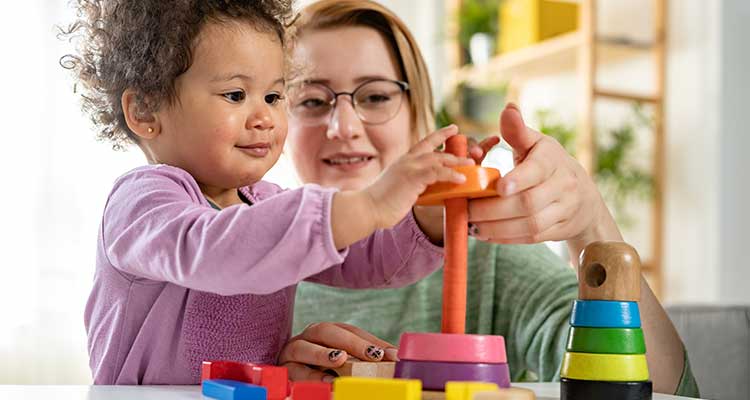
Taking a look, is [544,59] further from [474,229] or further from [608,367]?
[608,367]

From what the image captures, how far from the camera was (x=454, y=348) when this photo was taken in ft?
2.32

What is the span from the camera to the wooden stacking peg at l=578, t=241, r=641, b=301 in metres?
0.74

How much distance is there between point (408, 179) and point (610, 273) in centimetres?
19

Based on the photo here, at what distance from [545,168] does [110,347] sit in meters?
0.51

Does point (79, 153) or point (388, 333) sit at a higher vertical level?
point (79, 153)

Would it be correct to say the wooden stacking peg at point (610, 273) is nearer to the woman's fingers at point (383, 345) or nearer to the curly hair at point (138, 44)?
the woman's fingers at point (383, 345)

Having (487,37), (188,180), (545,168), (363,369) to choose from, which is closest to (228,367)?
(363,369)

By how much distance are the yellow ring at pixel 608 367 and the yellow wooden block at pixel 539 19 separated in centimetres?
277

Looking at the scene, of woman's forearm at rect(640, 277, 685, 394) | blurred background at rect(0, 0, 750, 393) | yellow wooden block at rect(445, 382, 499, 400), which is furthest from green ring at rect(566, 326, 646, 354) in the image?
blurred background at rect(0, 0, 750, 393)

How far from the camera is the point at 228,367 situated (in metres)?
0.79

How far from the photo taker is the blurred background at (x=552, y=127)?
2.72 meters

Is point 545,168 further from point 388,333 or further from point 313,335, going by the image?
point 388,333

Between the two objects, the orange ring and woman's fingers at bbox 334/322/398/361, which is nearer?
the orange ring

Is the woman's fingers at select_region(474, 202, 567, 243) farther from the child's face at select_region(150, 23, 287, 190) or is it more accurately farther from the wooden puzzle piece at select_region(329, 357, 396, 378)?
the child's face at select_region(150, 23, 287, 190)
